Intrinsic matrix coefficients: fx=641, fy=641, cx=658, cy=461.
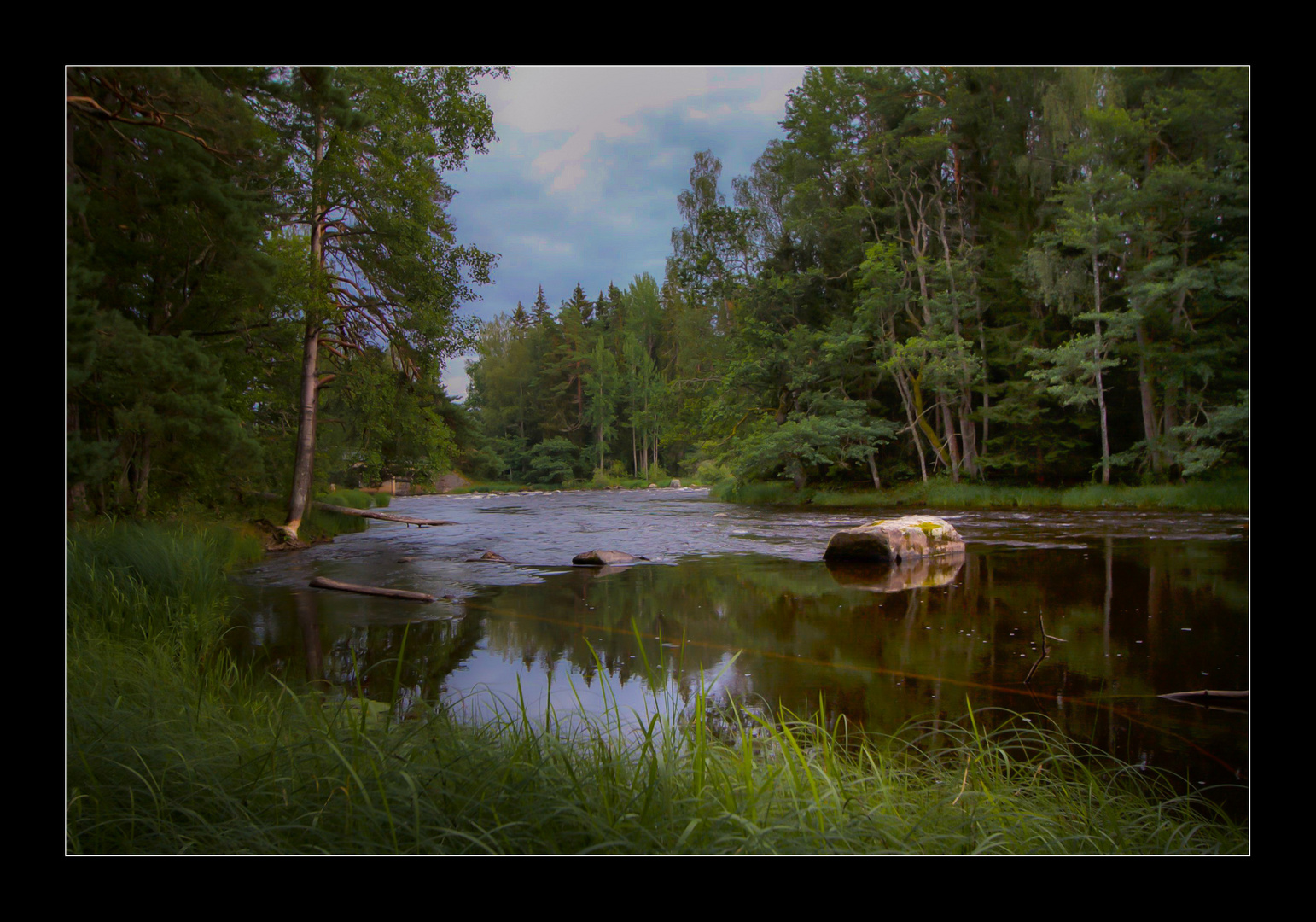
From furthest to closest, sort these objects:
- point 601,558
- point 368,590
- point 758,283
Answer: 1. point 758,283
2. point 601,558
3. point 368,590

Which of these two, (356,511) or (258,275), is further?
(356,511)

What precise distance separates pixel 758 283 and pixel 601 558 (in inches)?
552

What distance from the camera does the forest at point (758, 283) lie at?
400 cm

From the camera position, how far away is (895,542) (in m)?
8.18

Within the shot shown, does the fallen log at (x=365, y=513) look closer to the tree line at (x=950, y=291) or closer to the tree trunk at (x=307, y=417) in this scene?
the tree trunk at (x=307, y=417)

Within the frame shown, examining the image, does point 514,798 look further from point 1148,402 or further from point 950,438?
point 950,438

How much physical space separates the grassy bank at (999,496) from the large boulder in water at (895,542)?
3.41m

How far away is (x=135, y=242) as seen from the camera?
4188 millimetres

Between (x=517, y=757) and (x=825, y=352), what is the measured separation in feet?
60.2

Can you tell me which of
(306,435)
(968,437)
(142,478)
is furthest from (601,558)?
(968,437)

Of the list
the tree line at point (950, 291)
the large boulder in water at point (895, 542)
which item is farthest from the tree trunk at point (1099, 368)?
the large boulder in water at point (895, 542)
